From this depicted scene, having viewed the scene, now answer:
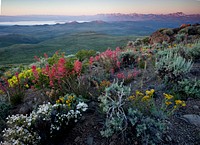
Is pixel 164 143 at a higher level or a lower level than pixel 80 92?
lower

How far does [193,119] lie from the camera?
3230mm

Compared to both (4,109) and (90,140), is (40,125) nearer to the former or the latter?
(90,140)

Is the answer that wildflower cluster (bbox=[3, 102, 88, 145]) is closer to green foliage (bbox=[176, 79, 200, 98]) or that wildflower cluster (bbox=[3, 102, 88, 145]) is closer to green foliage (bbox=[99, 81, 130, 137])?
green foliage (bbox=[99, 81, 130, 137])

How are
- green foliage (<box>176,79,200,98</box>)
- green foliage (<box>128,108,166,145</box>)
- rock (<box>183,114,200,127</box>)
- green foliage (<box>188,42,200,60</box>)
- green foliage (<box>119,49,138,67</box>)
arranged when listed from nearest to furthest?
1. green foliage (<box>128,108,166,145</box>)
2. rock (<box>183,114,200,127</box>)
3. green foliage (<box>176,79,200,98</box>)
4. green foliage (<box>188,42,200,60</box>)
5. green foliage (<box>119,49,138,67</box>)

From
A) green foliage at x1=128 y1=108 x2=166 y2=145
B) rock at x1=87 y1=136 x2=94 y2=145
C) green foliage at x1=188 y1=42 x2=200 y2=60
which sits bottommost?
rock at x1=87 y1=136 x2=94 y2=145

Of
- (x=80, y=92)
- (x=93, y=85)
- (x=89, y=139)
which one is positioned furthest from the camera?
(x=93, y=85)

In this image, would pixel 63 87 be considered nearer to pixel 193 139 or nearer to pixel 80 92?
pixel 80 92

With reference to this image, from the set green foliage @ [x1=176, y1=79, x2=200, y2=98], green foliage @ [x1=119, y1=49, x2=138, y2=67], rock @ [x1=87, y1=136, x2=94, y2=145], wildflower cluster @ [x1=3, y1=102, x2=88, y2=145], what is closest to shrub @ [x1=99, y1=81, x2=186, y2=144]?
rock @ [x1=87, y1=136, x2=94, y2=145]

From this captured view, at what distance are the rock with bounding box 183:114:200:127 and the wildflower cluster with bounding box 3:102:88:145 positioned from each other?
5.96 feet

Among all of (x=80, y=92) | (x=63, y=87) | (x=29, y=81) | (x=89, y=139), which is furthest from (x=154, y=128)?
(x=29, y=81)

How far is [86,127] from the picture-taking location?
324 cm

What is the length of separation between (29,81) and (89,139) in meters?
3.99

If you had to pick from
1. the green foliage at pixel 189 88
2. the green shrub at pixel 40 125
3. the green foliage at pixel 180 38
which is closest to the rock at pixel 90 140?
the green shrub at pixel 40 125

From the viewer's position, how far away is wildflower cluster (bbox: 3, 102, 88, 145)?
272 centimetres
